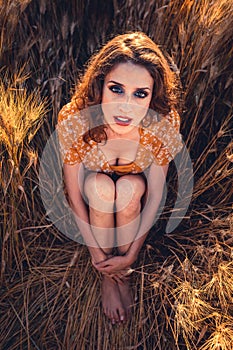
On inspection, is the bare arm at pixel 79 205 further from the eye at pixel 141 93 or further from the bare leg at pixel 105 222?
the eye at pixel 141 93

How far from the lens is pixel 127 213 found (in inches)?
51.0

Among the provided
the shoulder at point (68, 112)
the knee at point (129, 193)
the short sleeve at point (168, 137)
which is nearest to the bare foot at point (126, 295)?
the knee at point (129, 193)

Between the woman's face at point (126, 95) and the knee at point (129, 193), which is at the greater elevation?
the woman's face at point (126, 95)

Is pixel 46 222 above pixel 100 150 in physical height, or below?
below

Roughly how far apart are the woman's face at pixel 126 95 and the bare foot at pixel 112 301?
1.33ft

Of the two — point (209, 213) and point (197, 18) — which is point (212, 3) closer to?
point (197, 18)

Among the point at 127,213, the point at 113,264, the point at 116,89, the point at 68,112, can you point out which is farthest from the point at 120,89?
the point at 113,264

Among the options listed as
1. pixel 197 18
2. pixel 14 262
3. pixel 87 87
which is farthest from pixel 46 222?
pixel 197 18

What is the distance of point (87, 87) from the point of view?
49.9 inches

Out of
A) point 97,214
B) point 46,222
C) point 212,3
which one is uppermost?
point 212,3

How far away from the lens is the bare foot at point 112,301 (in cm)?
135

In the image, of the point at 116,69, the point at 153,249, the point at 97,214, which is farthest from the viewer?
the point at 153,249

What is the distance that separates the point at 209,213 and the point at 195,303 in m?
0.36

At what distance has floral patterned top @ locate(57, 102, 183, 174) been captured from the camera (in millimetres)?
1280
